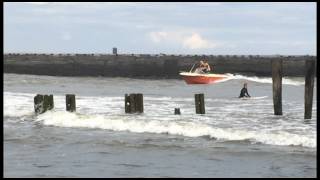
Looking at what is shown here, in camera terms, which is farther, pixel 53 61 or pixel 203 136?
pixel 53 61

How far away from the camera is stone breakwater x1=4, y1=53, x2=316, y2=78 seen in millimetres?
63812

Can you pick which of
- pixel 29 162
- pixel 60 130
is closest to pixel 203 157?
pixel 29 162

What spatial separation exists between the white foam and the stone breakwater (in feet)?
138

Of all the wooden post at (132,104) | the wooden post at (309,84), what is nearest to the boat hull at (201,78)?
the wooden post at (132,104)

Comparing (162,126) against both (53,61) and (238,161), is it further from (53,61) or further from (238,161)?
(53,61)

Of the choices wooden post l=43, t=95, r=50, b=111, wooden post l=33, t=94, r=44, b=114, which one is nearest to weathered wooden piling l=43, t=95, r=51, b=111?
wooden post l=43, t=95, r=50, b=111

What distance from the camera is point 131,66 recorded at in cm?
6669

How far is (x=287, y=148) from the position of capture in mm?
13828

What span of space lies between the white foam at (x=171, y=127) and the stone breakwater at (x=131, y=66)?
4218 cm

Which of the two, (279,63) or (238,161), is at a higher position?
(279,63)

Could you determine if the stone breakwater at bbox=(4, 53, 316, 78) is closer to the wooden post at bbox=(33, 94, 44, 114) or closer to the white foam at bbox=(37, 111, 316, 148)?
the wooden post at bbox=(33, 94, 44, 114)

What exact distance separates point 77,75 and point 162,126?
5053 cm

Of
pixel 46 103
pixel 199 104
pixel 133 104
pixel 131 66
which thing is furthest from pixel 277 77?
pixel 131 66

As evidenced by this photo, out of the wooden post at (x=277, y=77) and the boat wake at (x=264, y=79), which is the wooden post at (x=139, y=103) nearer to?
the wooden post at (x=277, y=77)
